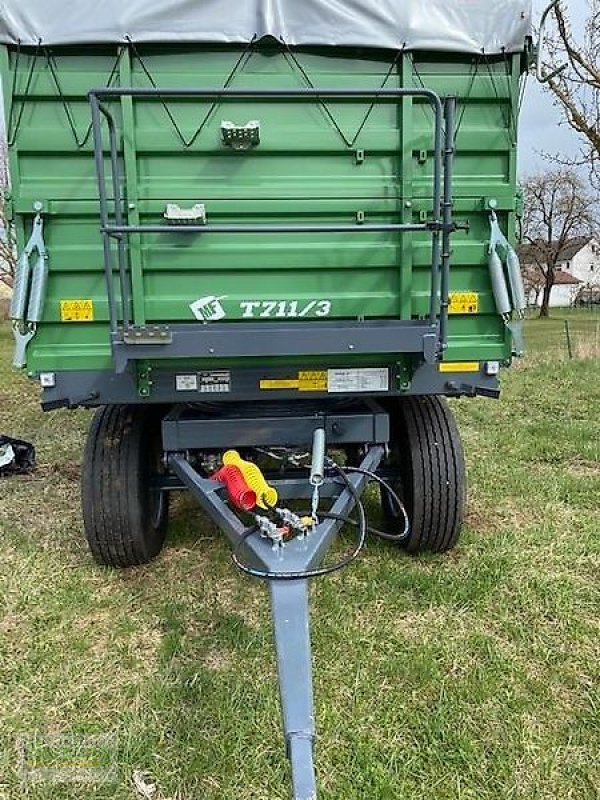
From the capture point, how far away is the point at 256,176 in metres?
3.29

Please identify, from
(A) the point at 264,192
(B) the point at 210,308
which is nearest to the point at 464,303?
(A) the point at 264,192

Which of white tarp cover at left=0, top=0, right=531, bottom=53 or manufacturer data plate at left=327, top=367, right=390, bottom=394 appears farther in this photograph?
manufacturer data plate at left=327, top=367, right=390, bottom=394

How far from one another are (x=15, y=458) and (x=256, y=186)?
349 cm

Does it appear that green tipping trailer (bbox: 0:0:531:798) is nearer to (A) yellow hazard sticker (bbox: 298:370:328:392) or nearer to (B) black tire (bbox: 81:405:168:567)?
(A) yellow hazard sticker (bbox: 298:370:328:392)

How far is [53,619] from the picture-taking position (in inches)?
136

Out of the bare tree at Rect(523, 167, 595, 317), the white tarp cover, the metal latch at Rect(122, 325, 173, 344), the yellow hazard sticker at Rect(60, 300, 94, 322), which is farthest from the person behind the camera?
the bare tree at Rect(523, 167, 595, 317)

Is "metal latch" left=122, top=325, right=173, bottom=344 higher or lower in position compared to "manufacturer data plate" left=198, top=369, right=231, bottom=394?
higher

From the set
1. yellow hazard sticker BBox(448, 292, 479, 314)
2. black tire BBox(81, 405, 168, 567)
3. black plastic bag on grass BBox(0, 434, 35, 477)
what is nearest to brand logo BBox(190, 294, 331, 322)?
yellow hazard sticker BBox(448, 292, 479, 314)

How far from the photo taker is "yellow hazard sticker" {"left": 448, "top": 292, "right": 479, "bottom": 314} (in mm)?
3396

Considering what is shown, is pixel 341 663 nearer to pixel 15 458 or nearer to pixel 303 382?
pixel 303 382

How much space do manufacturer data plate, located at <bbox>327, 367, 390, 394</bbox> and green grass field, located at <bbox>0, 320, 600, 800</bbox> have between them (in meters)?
0.99

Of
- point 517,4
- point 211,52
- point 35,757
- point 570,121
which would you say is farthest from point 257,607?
point 570,121

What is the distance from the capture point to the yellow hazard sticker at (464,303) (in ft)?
11.1

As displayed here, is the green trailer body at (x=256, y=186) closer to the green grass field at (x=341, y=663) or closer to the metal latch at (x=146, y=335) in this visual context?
the metal latch at (x=146, y=335)
